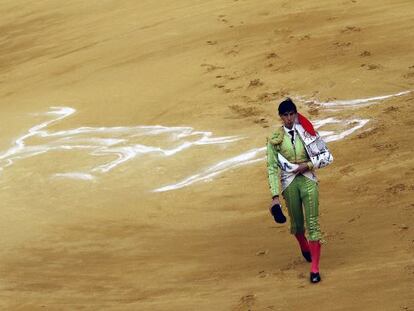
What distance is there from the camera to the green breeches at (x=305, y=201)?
8562mm

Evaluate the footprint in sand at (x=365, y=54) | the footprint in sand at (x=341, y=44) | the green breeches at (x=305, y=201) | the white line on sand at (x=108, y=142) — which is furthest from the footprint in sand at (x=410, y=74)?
the green breeches at (x=305, y=201)

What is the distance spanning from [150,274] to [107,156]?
5030 millimetres

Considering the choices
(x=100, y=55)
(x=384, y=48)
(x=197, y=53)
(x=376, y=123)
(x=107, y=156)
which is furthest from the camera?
(x=100, y=55)

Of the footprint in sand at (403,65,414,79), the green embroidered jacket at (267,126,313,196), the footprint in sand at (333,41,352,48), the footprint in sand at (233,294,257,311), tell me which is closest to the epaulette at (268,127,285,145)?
the green embroidered jacket at (267,126,313,196)

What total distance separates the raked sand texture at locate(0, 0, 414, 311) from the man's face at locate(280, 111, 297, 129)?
4.37ft

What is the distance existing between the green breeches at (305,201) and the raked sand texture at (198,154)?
17.2 inches

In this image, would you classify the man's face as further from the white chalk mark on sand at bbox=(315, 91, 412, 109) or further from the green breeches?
the white chalk mark on sand at bbox=(315, 91, 412, 109)

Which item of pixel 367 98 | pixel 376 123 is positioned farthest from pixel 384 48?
pixel 376 123

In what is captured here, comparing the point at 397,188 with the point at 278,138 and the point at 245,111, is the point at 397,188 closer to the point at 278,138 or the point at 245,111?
the point at 278,138

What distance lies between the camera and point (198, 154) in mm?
14320

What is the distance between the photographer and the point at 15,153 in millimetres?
15828

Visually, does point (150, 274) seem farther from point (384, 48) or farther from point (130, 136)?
point (384, 48)

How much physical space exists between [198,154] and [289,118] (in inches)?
230

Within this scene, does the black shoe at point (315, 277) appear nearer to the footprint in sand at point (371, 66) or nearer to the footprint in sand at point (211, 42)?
the footprint in sand at point (371, 66)
